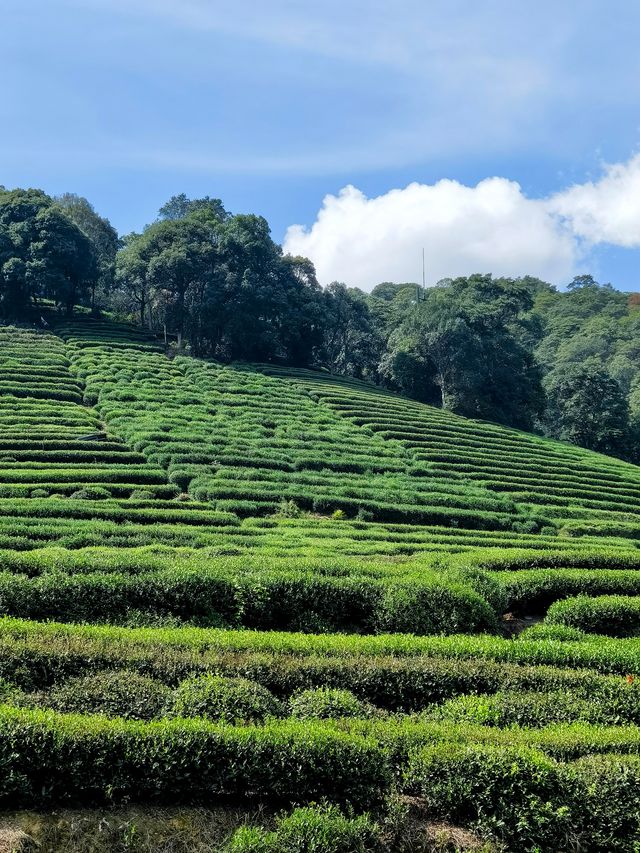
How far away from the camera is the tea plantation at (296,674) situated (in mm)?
7574

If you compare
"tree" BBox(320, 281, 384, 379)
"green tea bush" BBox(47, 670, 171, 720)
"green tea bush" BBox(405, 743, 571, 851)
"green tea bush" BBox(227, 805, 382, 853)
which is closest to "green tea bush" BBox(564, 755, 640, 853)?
"green tea bush" BBox(405, 743, 571, 851)

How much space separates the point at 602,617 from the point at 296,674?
27.0 feet

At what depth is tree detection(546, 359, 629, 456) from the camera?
62844mm

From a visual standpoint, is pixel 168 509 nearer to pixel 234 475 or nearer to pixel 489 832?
pixel 234 475

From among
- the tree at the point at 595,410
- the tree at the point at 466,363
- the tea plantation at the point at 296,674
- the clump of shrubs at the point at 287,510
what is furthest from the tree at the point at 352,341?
the tea plantation at the point at 296,674

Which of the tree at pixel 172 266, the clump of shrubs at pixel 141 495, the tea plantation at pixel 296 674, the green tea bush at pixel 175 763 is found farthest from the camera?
the tree at pixel 172 266

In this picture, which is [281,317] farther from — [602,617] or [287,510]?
[602,617]

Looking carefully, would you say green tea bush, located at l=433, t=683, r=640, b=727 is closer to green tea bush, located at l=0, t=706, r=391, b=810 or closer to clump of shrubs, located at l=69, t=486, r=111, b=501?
green tea bush, located at l=0, t=706, r=391, b=810

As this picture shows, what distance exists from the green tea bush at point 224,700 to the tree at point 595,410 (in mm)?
58981

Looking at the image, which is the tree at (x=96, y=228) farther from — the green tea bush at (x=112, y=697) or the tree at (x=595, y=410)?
the green tea bush at (x=112, y=697)

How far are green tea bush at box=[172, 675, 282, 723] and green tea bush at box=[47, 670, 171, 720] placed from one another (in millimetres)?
260

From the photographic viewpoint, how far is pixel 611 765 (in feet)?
27.2

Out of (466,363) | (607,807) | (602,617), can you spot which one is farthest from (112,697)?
(466,363)

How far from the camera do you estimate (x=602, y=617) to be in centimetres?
1548
